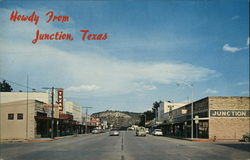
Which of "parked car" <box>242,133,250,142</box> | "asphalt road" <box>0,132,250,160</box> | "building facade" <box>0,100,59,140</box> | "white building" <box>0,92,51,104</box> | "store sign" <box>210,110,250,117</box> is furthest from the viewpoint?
"white building" <box>0,92,51,104</box>

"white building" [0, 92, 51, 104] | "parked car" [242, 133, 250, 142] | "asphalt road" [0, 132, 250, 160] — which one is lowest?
"parked car" [242, 133, 250, 142]

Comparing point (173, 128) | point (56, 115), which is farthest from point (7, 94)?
point (173, 128)

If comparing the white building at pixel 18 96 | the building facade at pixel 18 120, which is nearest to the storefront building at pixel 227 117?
the building facade at pixel 18 120

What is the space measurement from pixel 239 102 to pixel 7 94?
4921cm

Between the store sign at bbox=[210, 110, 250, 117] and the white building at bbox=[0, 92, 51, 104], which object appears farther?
the white building at bbox=[0, 92, 51, 104]

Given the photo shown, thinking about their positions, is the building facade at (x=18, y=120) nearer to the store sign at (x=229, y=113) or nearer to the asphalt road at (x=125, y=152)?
the asphalt road at (x=125, y=152)

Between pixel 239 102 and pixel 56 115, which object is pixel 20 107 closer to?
pixel 56 115

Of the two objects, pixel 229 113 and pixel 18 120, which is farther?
pixel 18 120

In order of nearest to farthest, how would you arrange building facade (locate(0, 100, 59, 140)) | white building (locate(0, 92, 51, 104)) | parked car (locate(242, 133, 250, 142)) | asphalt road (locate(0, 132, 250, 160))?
1. asphalt road (locate(0, 132, 250, 160))
2. parked car (locate(242, 133, 250, 142))
3. building facade (locate(0, 100, 59, 140))
4. white building (locate(0, 92, 51, 104))

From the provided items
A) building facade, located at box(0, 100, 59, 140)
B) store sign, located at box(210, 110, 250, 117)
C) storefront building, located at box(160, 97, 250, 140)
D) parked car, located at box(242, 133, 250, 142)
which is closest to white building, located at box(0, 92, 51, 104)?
building facade, located at box(0, 100, 59, 140)

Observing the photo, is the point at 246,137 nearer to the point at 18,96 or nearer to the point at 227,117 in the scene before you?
the point at 227,117

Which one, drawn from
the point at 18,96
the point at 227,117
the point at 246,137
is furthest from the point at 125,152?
the point at 18,96

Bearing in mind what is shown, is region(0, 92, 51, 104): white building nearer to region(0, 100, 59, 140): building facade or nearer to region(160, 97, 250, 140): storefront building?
region(0, 100, 59, 140): building facade

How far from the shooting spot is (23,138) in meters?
49.0
